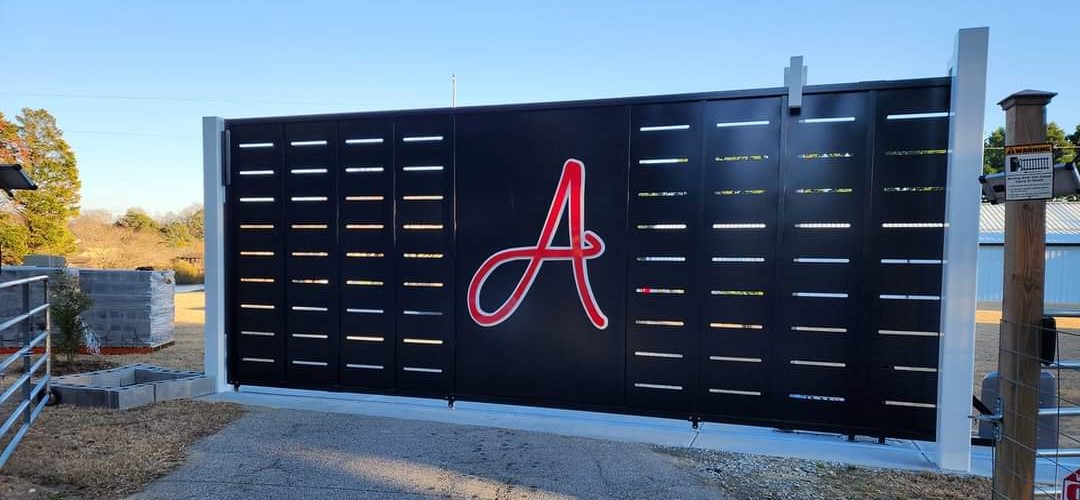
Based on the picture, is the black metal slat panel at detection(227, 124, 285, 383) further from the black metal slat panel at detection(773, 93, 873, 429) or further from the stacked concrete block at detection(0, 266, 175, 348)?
the black metal slat panel at detection(773, 93, 873, 429)

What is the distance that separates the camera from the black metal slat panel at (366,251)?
5441 mm

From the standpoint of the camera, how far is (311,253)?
5660mm

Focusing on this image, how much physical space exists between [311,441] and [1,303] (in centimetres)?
688

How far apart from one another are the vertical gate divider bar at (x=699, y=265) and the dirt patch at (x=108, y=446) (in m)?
3.92

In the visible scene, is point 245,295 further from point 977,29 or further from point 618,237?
point 977,29

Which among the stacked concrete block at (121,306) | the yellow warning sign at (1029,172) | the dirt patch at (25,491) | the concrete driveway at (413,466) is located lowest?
the concrete driveway at (413,466)

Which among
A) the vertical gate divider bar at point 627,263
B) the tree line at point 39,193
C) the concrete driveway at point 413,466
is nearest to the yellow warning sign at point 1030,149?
the concrete driveway at point 413,466

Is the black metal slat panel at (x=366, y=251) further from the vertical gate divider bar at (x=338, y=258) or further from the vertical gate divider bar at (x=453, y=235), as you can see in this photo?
the vertical gate divider bar at (x=453, y=235)

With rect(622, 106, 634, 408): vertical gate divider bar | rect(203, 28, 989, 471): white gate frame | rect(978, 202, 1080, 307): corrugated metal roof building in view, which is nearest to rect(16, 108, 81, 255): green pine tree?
rect(622, 106, 634, 408): vertical gate divider bar

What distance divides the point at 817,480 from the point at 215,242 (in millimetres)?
5766

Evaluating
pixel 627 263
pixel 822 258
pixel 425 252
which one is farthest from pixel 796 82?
pixel 425 252

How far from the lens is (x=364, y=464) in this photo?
3.92m

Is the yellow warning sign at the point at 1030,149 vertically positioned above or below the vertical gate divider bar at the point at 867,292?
above

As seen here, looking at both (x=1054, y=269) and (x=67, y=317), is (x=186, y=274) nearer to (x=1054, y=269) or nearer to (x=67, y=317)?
(x=67, y=317)
